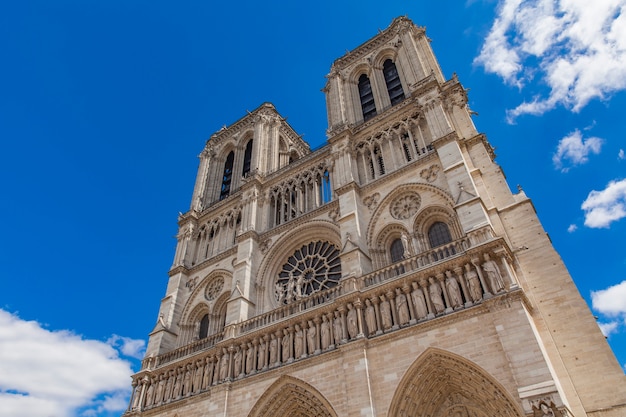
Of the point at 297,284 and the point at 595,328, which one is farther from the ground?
the point at 297,284

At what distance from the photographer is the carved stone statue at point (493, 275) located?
11.1 m

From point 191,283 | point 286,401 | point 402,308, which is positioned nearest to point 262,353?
point 286,401

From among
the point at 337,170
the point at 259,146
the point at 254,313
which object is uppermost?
the point at 259,146

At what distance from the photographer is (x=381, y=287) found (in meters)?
13.1

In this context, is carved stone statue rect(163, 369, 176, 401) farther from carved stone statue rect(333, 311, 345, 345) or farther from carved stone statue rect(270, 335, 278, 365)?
carved stone statue rect(333, 311, 345, 345)

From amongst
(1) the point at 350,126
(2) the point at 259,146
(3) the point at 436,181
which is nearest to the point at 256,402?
(3) the point at 436,181

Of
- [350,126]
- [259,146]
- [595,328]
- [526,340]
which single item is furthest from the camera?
[259,146]

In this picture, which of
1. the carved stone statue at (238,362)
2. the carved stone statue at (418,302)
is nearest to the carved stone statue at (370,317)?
the carved stone statue at (418,302)

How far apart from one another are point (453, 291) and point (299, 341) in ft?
17.6

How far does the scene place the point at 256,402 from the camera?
13508 millimetres

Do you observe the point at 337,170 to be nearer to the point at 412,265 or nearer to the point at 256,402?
the point at 412,265

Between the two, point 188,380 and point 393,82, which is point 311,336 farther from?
point 393,82

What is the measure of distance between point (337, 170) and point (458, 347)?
992 centimetres

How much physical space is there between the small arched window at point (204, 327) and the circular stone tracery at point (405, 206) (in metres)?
10.4
